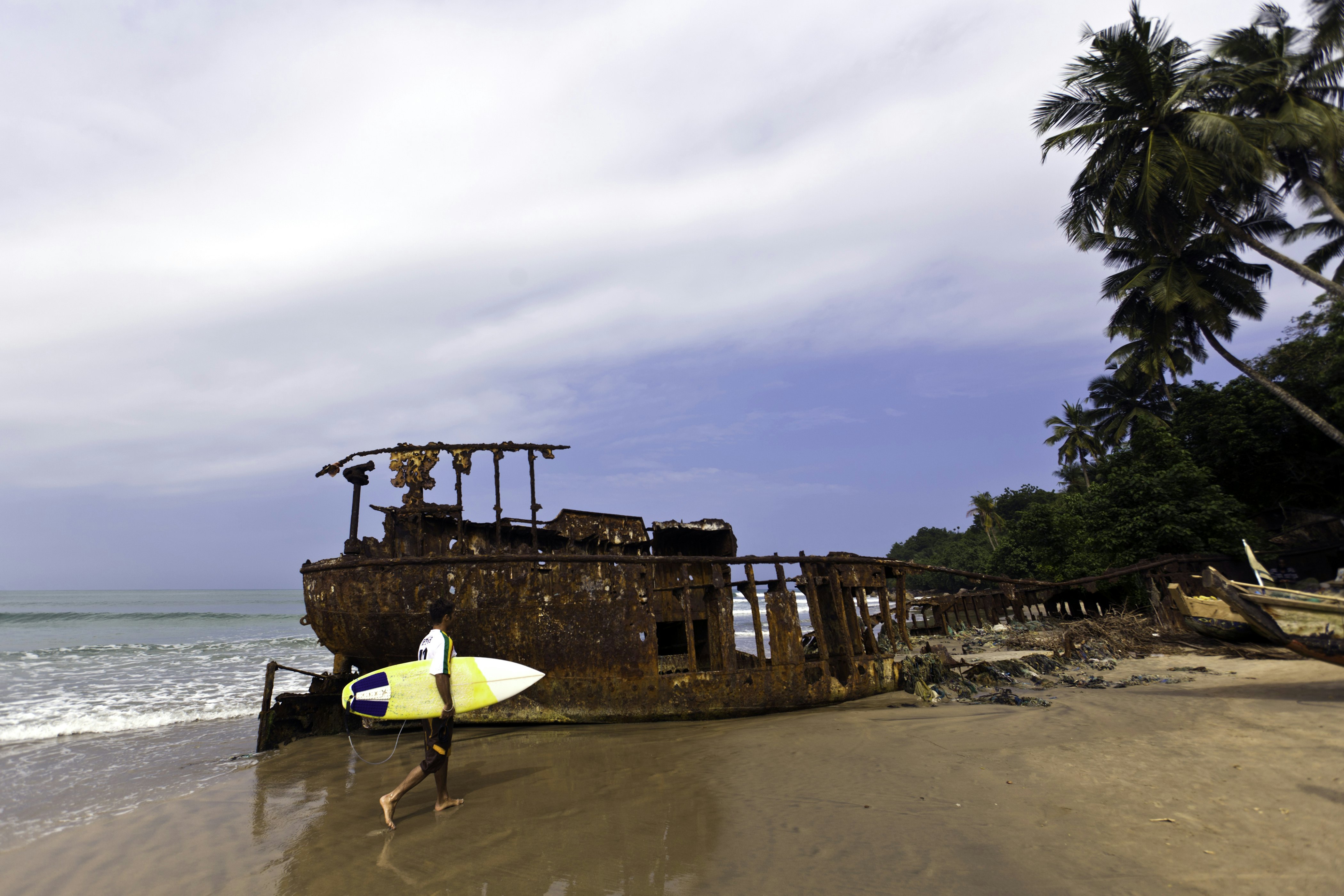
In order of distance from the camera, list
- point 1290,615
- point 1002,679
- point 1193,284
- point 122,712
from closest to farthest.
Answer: point 1290,615
point 1002,679
point 122,712
point 1193,284

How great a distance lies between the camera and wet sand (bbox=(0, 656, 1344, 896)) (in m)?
3.94

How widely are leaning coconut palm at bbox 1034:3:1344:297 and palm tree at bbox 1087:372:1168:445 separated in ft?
51.2

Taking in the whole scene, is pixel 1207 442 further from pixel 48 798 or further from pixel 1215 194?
pixel 48 798

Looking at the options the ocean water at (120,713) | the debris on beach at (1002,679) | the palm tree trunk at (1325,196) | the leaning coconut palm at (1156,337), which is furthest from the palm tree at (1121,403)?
the ocean water at (120,713)

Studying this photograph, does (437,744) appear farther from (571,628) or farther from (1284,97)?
(1284,97)

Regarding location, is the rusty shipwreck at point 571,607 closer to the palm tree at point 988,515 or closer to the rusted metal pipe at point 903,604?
the rusted metal pipe at point 903,604

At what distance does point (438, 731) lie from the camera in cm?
536

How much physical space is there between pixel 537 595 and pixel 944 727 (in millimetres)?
5078

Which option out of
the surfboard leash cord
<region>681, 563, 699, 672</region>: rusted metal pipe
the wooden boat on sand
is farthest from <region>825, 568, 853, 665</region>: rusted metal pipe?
the surfboard leash cord

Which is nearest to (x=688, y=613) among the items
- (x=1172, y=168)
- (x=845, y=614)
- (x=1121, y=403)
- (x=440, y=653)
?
(x=845, y=614)

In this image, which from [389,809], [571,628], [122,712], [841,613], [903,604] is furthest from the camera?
[122,712]

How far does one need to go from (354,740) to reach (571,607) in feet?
10.7

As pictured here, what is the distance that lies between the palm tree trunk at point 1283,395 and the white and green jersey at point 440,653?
22.6 metres

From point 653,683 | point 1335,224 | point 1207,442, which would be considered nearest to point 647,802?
point 653,683
